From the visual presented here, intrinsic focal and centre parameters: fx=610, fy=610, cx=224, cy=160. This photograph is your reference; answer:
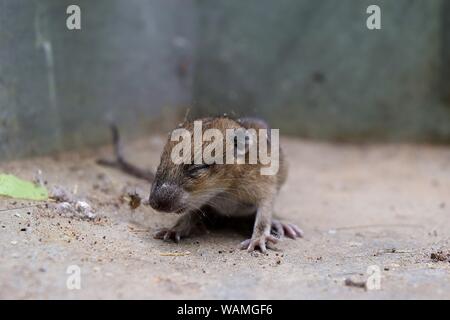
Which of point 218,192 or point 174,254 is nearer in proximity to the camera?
point 174,254

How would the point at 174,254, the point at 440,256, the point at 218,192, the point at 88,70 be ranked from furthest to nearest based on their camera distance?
the point at 88,70, the point at 218,192, the point at 174,254, the point at 440,256

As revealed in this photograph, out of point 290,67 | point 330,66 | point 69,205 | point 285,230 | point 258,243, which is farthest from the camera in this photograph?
point 290,67

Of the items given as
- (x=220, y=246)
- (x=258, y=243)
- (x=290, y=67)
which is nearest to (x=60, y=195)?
(x=220, y=246)

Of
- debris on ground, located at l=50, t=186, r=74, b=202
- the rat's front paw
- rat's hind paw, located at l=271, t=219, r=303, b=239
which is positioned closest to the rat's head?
the rat's front paw

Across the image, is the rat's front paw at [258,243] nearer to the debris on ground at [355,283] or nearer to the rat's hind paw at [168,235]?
the rat's hind paw at [168,235]

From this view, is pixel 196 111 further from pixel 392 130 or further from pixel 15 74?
pixel 15 74

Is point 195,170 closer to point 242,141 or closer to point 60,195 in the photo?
point 242,141
